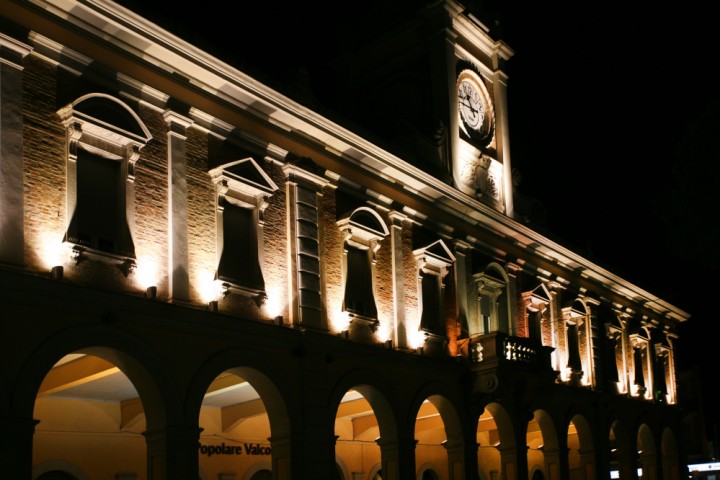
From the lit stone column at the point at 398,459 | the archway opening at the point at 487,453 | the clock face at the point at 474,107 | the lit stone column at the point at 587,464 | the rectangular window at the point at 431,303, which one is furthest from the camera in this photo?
the archway opening at the point at 487,453

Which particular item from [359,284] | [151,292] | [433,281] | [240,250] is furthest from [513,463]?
[151,292]

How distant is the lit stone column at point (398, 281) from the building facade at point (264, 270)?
0.06 m

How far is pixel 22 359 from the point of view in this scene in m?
13.3

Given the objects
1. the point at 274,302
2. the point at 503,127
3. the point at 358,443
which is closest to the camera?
the point at 274,302

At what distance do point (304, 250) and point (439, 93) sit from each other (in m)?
9.24

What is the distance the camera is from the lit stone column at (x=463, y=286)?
971 inches

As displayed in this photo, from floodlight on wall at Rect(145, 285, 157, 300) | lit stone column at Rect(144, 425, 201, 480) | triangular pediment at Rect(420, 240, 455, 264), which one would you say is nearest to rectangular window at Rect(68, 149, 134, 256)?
floodlight on wall at Rect(145, 285, 157, 300)

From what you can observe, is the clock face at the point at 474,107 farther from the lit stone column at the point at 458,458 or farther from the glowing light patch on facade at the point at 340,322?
the lit stone column at the point at 458,458

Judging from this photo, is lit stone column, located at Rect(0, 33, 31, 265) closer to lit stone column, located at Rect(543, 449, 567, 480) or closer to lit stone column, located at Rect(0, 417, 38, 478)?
lit stone column, located at Rect(0, 417, 38, 478)

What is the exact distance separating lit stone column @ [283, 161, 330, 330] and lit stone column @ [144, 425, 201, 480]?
13.4ft

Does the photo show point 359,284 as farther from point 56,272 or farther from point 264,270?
point 56,272

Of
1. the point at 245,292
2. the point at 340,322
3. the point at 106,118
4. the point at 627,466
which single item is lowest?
the point at 627,466

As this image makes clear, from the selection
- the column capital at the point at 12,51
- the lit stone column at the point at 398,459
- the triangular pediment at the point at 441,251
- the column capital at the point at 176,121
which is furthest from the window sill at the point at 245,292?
the triangular pediment at the point at 441,251

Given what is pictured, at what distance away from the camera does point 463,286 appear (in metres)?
24.9
